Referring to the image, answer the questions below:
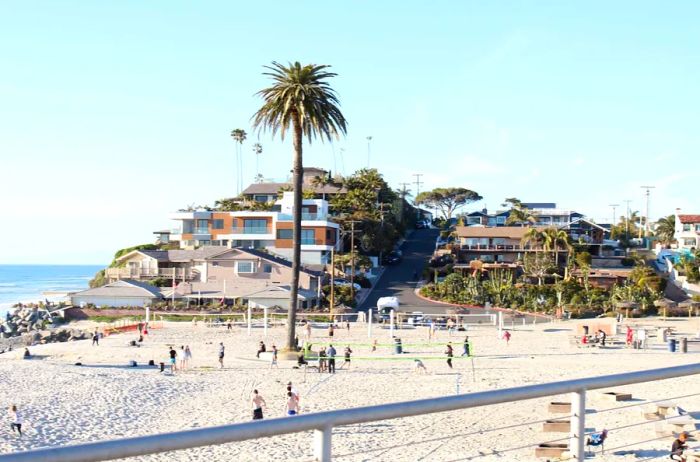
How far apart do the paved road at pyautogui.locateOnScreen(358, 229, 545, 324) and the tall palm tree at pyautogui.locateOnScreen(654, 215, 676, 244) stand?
33.2 m

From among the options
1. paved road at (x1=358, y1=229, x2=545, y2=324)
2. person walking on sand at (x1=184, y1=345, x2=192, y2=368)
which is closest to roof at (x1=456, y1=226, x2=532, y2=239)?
paved road at (x1=358, y1=229, x2=545, y2=324)

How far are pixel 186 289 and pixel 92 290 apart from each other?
25.7ft

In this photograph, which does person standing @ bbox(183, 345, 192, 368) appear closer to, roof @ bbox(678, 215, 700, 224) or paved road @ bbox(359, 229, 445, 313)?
paved road @ bbox(359, 229, 445, 313)

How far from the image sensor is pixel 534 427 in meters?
21.8

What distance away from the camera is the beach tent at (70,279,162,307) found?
66.1 meters

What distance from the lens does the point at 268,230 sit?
82438 millimetres

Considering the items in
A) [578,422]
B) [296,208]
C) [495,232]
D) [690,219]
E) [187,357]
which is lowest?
[187,357]

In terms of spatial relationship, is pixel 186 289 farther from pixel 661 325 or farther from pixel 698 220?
pixel 698 220

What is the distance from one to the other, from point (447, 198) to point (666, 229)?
117 feet

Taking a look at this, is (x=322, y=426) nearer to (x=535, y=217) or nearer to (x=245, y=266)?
(x=245, y=266)

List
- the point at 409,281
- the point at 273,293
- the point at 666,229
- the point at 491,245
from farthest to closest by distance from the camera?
the point at 666,229 < the point at 491,245 < the point at 409,281 < the point at 273,293

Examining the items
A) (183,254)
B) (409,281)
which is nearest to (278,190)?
(183,254)

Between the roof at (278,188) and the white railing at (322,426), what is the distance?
3644 inches

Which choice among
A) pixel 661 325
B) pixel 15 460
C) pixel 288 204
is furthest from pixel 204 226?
pixel 15 460
